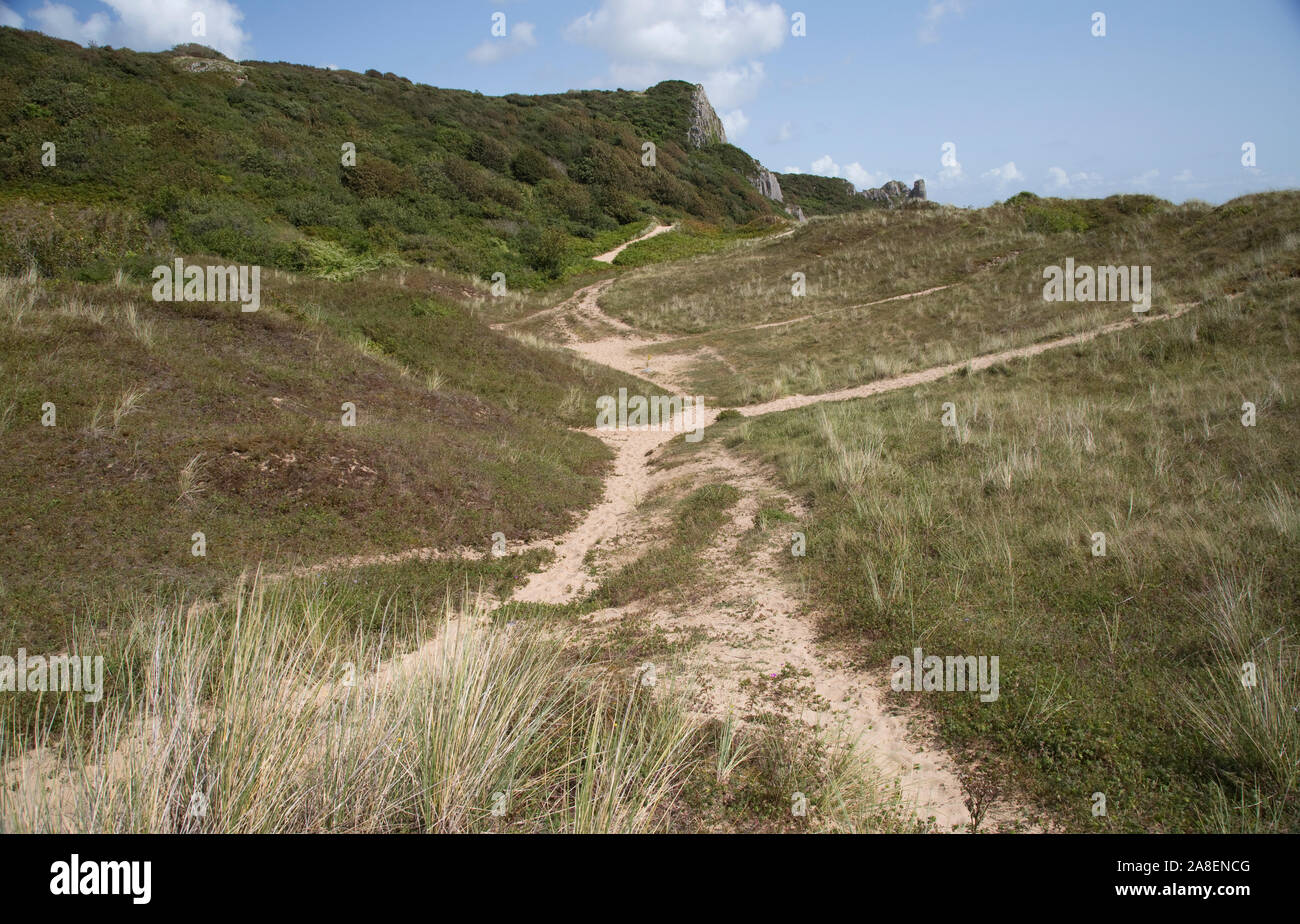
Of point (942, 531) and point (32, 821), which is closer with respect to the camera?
point (32, 821)

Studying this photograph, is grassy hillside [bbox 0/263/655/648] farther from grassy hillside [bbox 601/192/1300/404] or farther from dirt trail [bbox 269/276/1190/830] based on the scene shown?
grassy hillside [bbox 601/192/1300/404]

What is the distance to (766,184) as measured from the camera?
9081 cm

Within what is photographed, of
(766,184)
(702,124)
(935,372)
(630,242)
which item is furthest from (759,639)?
(702,124)

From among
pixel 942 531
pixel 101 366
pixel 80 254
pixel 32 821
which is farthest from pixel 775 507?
pixel 80 254

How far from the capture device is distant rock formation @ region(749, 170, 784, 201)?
291 ft

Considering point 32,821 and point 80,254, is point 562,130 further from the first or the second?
point 32,821

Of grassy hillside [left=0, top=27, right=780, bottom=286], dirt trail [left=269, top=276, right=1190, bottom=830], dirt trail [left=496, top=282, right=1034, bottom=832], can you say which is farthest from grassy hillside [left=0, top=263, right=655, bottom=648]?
grassy hillside [left=0, top=27, right=780, bottom=286]

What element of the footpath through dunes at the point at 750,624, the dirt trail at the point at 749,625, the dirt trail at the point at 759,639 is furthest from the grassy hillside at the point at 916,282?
the dirt trail at the point at 759,639

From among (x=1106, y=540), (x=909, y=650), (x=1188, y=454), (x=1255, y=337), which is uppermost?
(x=1255, y=337)

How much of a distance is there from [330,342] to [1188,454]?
50.1 ft

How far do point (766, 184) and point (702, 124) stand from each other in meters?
12.2

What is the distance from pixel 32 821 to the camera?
227 cm

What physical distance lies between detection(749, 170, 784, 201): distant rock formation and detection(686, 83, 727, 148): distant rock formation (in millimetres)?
7990

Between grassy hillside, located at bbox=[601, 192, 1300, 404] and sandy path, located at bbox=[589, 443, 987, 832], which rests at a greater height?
grassy hillside, located at bbox=[601, 192, 1300, 404]
